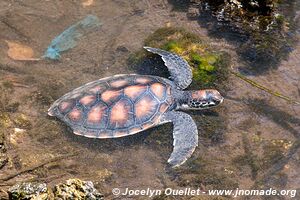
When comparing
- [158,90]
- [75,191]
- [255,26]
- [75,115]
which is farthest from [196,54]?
[75,191]

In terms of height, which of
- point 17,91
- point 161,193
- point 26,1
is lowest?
point 161,193

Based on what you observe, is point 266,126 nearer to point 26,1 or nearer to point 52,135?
point 52,135

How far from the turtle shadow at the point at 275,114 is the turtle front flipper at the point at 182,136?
1074 millimetres

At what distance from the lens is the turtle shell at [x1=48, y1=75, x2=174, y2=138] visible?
→ 560 centimetres

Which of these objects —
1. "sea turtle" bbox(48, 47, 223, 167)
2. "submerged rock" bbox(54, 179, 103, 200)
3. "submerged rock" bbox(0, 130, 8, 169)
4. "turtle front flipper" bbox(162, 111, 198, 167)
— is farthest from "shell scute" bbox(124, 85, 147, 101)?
"submerged rock" bbox(0, 130, 8, 169)

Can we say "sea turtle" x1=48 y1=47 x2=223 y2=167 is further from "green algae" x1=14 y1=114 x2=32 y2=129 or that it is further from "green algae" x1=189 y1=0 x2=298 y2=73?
"green algae" x1=189 y1=0 x2=298 y2=73

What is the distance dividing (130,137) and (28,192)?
190 centimetres

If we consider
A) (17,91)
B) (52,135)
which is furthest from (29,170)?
(17,91)

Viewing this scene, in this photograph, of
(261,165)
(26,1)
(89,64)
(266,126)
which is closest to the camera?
(261,165)

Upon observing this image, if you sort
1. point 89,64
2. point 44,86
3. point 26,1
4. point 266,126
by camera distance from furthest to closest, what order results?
point 26,1 → point 89,64 → point 44,86 → point 266,126

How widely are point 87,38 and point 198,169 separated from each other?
326 cm

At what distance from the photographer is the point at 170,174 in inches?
208

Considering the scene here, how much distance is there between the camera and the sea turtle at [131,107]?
5.57 meters

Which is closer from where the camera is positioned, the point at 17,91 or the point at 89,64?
the point at 17,91
